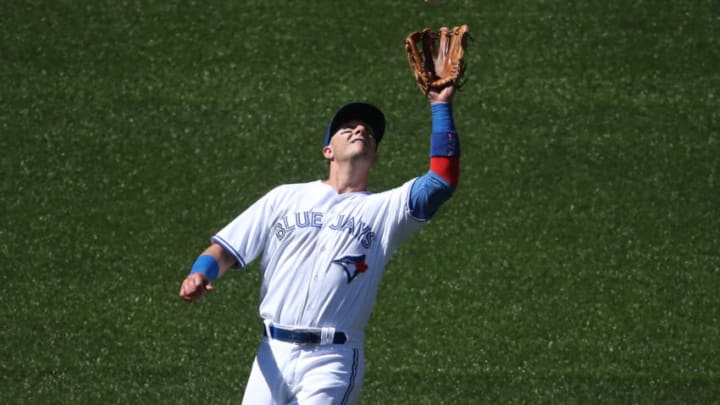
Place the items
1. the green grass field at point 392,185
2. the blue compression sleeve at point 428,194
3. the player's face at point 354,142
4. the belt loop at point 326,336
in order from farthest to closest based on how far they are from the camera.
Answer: the green grass field at point 392,185, the player's face at point 354,142, the belt loop at point 326,336, the blue compression sleeve at point 428,194

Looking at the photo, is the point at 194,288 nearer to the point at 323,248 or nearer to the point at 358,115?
the point at 323,248

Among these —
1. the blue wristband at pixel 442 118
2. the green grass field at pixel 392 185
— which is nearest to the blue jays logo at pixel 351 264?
the blue wristband at pixel 442 118

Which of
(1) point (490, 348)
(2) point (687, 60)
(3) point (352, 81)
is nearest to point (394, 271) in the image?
(1) point (490, 348)

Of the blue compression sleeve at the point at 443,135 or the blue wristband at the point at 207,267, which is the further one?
the blue wristband at the point at 207,267

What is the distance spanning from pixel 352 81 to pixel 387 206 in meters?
4.42

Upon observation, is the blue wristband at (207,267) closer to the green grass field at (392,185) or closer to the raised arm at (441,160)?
the raised arm at (441,160)

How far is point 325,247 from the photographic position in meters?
4.79

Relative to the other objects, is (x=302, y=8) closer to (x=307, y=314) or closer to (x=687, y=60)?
(x=687, y=60)

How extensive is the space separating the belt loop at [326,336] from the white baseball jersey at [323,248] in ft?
0.10

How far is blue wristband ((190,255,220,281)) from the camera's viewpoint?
4766 millimetres

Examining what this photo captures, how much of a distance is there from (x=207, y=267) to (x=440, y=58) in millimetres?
1288

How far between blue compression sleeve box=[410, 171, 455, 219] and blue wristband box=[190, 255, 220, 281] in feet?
2.82

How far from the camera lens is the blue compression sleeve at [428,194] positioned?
4.56 m

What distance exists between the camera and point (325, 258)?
4.77 meters
